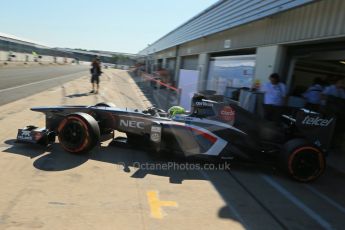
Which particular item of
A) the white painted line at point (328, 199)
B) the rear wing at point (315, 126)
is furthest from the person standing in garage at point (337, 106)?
the white painted line at point (328, 199)

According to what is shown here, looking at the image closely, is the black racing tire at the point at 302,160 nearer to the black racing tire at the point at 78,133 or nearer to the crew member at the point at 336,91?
the crew member at the point at 336,91

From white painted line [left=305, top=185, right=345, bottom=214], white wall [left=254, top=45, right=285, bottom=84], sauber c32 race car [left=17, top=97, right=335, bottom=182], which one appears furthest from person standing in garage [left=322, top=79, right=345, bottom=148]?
white painted line [left=305, top=185, right=345, bottom=214]

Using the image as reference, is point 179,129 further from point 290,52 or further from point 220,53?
point 220,53

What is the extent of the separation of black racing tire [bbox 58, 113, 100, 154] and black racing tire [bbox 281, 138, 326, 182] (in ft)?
10.3

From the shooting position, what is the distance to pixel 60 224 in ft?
11.5

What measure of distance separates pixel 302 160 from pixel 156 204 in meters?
2.76

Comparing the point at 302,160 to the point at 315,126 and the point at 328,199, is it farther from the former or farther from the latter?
the point at 315,126

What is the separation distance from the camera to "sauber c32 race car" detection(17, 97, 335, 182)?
5738 millimetres

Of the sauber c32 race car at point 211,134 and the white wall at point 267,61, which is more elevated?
the white wall at point 267,61

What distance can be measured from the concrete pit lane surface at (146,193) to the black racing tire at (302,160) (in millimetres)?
168

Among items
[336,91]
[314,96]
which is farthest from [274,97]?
[336,91]

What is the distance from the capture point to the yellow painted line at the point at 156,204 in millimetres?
3988

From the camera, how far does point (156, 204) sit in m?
4.26

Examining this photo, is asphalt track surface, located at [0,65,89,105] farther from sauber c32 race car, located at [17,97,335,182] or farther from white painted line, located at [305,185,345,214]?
white painted line, located at [305,185,345,214]
